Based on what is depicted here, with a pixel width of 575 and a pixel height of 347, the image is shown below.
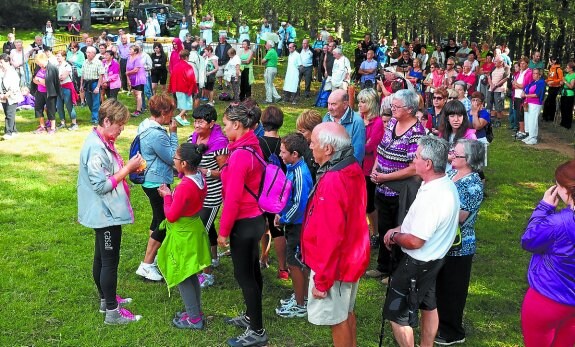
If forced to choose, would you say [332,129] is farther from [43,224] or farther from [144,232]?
[43,224]

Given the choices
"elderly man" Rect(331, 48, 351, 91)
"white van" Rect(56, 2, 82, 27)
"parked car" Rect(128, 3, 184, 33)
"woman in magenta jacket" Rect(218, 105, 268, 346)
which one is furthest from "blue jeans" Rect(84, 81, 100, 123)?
"white van" Rect(56, 2, 82, 27)

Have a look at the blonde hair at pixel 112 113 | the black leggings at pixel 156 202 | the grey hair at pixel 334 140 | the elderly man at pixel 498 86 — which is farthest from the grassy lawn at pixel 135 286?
the elderly man at pixel 498 86

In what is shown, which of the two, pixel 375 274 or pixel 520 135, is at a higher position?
pixel 520 135

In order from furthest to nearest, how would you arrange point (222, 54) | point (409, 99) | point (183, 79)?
point (222, 54), point (183, 79), point (409, 99)

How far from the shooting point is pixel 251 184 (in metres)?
4.77

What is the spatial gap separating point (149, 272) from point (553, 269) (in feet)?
12.7

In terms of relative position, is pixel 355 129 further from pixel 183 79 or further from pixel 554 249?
pixel 183 79

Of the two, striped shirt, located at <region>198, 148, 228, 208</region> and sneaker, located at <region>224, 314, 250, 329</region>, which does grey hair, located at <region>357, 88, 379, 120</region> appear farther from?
sneaker, located at <region>224, 314, 250, 329</region>

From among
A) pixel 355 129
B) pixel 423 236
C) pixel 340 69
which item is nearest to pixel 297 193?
pixel 355 129

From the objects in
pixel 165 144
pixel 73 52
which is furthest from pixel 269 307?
pixel 73 52

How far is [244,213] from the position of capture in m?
4.73

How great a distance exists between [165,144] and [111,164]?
83 centimetres

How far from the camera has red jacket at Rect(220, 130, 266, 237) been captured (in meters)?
4.62

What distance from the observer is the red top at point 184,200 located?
4801mm
